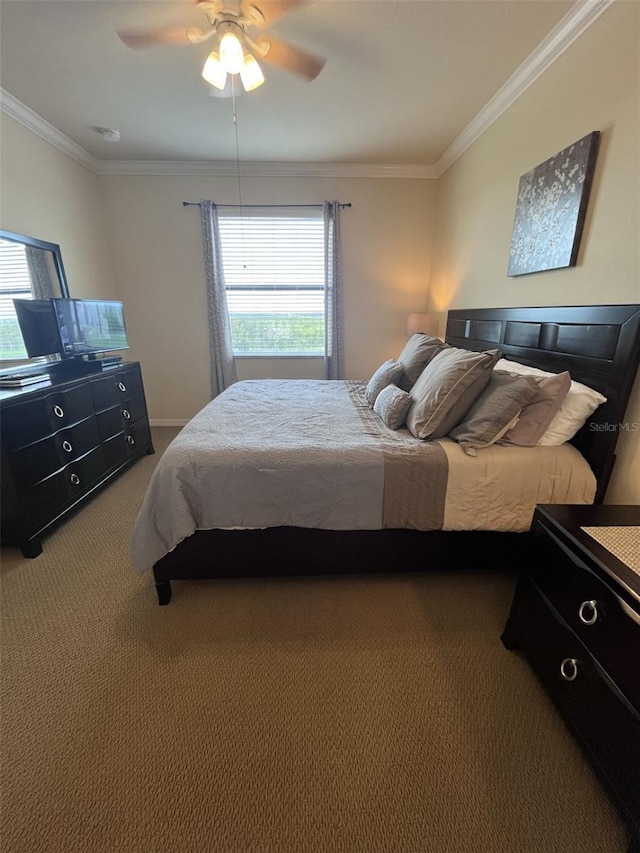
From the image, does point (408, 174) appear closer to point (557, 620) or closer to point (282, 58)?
point (282, 58)

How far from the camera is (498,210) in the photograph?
8.04 feet

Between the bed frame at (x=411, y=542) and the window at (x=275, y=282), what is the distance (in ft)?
8.57

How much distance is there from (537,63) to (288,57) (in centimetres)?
140

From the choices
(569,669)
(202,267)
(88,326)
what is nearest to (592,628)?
(569,669)

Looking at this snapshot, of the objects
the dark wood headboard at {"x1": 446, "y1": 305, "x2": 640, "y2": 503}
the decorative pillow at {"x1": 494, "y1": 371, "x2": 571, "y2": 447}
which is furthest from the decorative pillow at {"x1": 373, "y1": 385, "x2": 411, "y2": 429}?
the dark wood headboard at {"x1": 446, "y1": 305, "x2": 640, "y2": 503}

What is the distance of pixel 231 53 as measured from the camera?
60.6 inches

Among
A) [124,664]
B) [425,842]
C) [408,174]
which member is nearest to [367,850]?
[425,842]

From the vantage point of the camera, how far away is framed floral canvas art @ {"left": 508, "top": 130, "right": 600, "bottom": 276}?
1.66 meters

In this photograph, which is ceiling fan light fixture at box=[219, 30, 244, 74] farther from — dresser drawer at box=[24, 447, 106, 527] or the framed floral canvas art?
dresser drawer at box=[24, 447, 106, 527]

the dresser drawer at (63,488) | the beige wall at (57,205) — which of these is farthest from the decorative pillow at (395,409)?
the beige wall at (57,205)

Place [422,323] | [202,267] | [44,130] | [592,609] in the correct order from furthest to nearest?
[202,267]
[422,323]
[44,130]
[592,609]

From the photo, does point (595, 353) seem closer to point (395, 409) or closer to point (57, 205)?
point (395, 409)

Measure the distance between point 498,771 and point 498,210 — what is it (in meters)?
3.03

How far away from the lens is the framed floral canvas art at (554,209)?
5.46ft
